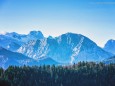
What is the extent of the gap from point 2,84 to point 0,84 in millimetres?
1668

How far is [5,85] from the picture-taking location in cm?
8625

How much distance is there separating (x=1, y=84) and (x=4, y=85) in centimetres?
110

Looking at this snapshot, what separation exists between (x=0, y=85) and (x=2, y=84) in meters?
3.13

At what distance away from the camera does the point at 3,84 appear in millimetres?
87062

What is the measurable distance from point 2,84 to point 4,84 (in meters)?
1.55

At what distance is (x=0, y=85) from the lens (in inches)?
3275

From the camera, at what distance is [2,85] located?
85000 millimetres

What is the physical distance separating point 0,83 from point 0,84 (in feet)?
5.66

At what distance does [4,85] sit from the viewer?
86.2 m

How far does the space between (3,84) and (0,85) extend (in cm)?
389

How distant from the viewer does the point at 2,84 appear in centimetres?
8631

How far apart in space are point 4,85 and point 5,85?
0.31 m

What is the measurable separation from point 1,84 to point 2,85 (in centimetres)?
79

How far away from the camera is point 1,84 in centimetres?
8562
